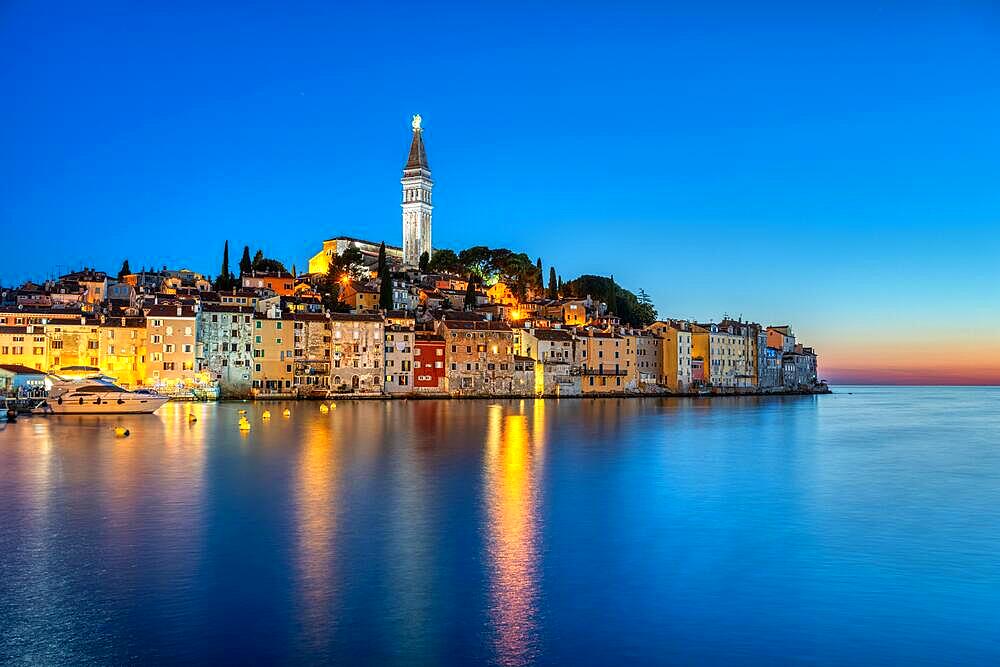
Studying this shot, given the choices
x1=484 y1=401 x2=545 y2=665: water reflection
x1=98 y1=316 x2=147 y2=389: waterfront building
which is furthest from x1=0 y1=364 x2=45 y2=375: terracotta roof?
x1=484 y1=401 x2=545 y2=665: water reflection

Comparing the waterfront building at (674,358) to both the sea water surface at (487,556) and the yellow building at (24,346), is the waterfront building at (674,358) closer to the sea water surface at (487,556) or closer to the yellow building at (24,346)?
the sea water surface at (487,556)

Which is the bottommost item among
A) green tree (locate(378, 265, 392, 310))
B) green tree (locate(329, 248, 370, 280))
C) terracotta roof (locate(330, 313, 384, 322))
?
terracotta roof (locate(330, 313, 384, 322))

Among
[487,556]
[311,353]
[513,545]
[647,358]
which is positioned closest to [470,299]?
[647,358]

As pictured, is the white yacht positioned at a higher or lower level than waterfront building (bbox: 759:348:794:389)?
lower

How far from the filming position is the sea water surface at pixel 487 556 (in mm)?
9508

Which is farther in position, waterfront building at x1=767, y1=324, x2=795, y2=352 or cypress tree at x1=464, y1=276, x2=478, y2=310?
waterfront building at x1=767, y1=324, x2=795, y2=352

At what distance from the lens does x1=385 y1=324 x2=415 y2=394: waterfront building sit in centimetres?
6334

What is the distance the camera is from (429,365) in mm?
65125

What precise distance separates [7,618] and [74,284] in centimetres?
6538

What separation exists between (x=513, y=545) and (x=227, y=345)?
48375 millimetres

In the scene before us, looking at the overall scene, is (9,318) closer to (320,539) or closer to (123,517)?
(123,517)

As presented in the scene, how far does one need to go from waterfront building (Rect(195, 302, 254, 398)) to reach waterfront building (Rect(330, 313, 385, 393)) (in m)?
6.37

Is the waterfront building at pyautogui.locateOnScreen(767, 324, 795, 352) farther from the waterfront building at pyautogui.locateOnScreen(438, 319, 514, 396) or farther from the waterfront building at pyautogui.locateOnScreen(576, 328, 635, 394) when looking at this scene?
the waterfront building at pyautogui.locateOnScreen(438, 319, 514, 396)

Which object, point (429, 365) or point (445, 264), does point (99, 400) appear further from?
point (445, 264)
